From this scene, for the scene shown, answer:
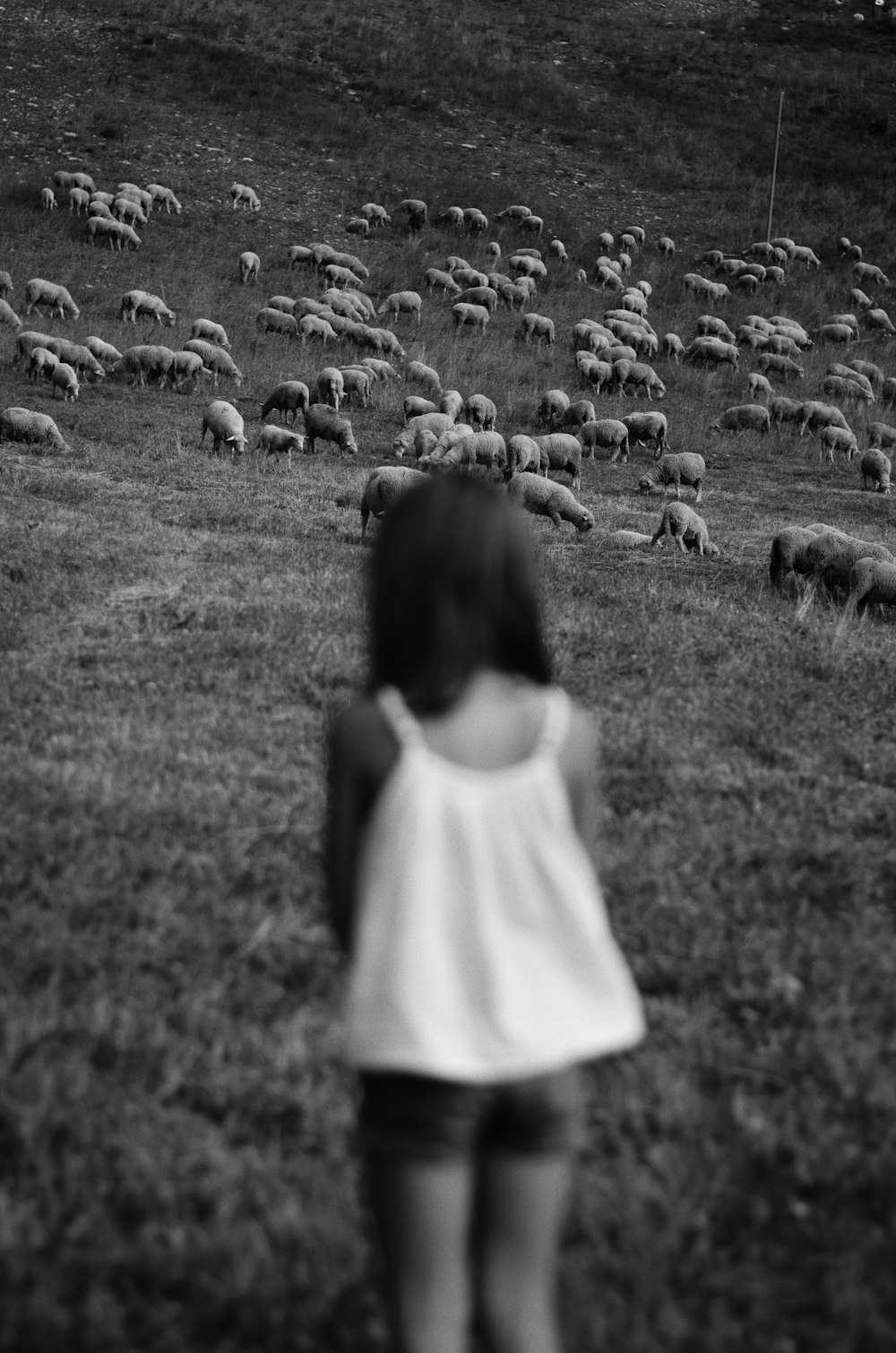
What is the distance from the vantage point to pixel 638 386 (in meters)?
30.2

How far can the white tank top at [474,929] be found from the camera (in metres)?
2.18

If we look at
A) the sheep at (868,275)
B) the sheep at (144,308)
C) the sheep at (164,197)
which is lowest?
the sheep at (144,308)

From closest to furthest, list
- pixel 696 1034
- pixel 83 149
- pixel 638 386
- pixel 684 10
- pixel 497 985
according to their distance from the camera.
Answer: pixel 497 985 → pixel 696 1034 → pixel 638 386 → pixel 83 149 → pixel 684 10

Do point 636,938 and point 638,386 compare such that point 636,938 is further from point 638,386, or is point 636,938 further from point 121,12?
point 121,12

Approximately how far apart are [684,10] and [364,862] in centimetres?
7154

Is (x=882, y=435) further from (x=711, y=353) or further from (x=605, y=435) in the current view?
(x=605, y=435)

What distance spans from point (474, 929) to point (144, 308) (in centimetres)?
3085

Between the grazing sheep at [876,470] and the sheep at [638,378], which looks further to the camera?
the sheep at [638,378]

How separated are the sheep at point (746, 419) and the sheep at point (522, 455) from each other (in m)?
9.10

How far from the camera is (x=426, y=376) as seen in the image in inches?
1093

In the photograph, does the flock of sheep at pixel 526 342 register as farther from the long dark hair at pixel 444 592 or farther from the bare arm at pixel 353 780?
the bare arm at pixel 353 780

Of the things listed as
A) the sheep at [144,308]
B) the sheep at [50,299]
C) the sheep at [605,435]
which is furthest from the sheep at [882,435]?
the sheep at [50,299]

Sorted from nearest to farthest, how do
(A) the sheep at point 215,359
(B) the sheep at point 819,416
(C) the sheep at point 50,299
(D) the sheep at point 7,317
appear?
(A) the sheep at point 215,359 < (D) the sheep at point 7,317 < (B) the sheep at point 819,416 < (C) the sheep at point 50,299

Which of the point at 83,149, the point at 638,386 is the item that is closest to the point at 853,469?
the point at 638,386
